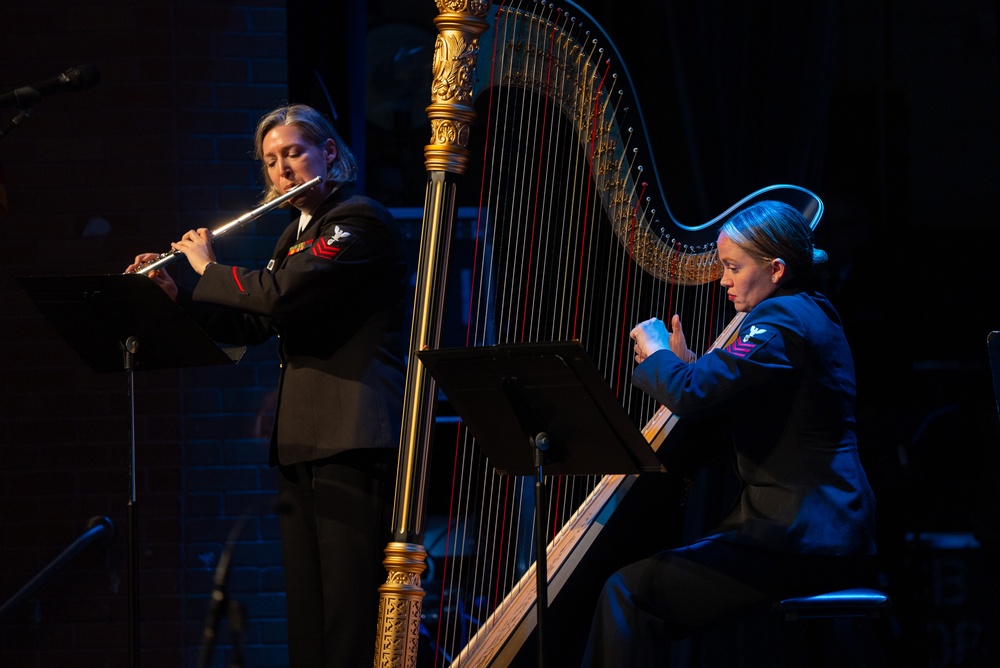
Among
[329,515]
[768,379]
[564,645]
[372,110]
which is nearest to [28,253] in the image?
[372,110]

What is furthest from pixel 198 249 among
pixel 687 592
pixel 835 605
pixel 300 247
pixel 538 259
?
pixel 835 605

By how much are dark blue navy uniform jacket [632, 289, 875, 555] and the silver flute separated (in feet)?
2.78

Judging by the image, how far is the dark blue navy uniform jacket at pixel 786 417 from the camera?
2.29m

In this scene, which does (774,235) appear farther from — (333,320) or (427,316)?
(333,320)

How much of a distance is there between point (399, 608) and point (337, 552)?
10.1 inches

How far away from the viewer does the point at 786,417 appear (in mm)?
2363

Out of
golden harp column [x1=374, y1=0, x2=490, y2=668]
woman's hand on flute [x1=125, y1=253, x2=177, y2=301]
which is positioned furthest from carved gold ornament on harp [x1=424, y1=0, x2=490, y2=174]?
woman's hand on flute [x1=125, y1=253, x2=177, y2=301]

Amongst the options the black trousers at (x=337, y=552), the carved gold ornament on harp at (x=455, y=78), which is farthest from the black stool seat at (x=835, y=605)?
the carved gold ornament on harp at (x=455, y=78)

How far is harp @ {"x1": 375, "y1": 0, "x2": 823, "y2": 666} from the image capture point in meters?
2.21

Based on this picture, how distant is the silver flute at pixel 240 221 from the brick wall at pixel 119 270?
811 millimetres

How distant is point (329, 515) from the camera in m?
2.37

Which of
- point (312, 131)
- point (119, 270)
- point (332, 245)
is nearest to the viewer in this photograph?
point (332, 245)

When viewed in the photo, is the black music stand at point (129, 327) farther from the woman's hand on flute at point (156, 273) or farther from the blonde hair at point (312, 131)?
the blonde hair at point (312, 131)

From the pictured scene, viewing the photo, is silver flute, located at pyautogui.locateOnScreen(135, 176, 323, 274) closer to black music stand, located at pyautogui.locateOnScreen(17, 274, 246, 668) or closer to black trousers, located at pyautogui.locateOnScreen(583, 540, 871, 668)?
black music stand, located at pyautogui.locateOnScreen(17, 274, 246, 668)
